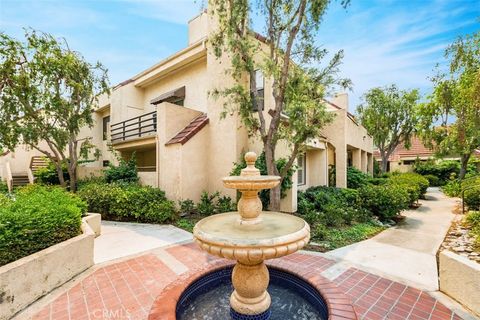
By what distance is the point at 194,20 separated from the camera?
1334 centimetres

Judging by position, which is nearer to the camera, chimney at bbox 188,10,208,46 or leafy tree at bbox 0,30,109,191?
leafy tree at bbox 0,30,109,191

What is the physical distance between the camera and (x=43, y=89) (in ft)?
34.5

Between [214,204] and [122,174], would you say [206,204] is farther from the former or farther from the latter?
[122,174]

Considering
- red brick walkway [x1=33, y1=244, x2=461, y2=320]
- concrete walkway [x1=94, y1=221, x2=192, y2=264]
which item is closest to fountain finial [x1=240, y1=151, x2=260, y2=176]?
red brick walkway [x1=33, y1=244, x2=461, y2=320]

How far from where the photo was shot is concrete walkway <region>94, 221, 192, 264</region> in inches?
223

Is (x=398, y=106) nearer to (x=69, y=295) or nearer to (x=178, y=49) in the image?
(x=178, y=49)

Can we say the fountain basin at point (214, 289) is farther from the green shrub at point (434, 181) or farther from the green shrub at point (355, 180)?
the green shrub at point (434, 181)

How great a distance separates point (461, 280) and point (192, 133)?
9.07 meters

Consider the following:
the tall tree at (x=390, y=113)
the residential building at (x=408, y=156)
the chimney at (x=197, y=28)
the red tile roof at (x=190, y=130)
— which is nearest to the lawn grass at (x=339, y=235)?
the red tile roof at (x=190, y=130)

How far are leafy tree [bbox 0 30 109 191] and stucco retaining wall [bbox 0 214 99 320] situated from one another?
895cm

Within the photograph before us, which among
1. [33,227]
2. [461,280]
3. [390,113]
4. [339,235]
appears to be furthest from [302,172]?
[390,113]

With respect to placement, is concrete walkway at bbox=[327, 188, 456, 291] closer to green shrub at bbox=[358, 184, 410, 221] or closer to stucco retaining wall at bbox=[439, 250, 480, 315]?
stucco retaining wall at bbox=[439, 250, 480, 315]

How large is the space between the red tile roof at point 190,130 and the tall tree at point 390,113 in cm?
1912

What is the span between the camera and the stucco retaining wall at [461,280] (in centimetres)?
334
